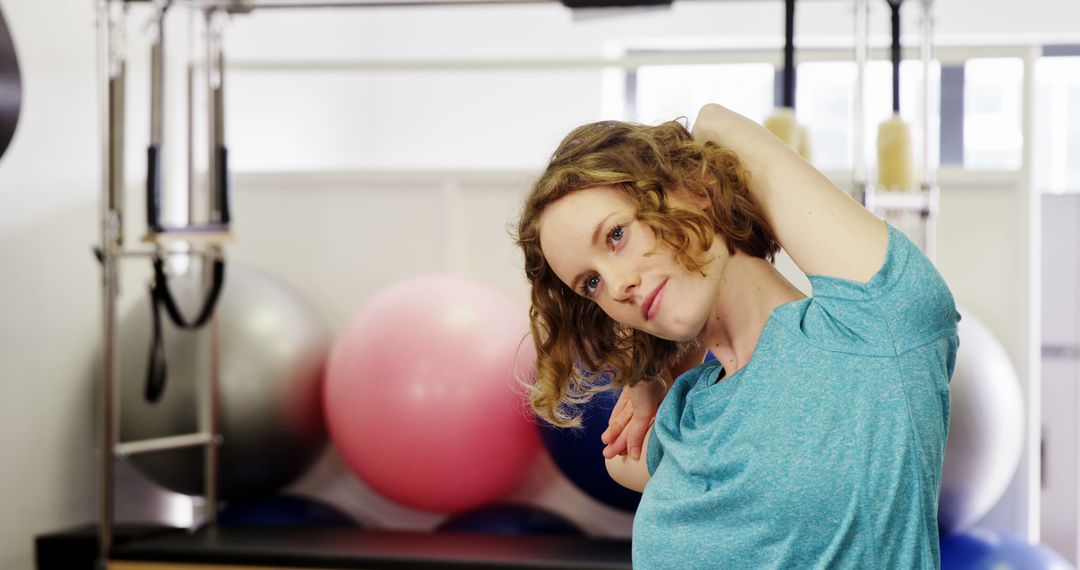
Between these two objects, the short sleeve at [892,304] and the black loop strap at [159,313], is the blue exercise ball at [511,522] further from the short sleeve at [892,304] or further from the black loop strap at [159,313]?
the short sleeve at [892,304]

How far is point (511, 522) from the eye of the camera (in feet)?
9.20

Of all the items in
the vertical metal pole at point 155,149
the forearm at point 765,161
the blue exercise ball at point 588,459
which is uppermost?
the vertical metal pole at point 155,149

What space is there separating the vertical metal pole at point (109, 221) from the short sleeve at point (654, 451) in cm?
181

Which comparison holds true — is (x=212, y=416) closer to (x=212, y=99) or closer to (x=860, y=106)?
(x=212, y=99)

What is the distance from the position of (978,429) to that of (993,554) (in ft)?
0.86

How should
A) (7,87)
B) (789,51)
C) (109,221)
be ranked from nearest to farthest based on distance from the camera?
1. (7,87)
2. (789,51)
3. (109,221)

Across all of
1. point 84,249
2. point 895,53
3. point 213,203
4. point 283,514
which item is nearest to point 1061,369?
point 895,53

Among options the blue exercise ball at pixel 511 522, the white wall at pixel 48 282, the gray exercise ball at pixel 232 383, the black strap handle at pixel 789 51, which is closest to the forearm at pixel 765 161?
the black strap handle at pixel 789 51

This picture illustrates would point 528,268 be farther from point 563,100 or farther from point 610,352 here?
point 563,100

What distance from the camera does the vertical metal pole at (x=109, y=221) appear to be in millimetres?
2512

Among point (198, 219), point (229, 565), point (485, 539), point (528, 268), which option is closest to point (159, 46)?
point (198, 219)

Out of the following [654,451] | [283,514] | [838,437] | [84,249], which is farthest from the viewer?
[84,249]

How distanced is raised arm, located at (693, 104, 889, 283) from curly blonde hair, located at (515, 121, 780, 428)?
0.06 ft

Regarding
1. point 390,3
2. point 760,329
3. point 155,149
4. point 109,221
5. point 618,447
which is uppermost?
point 390,3
